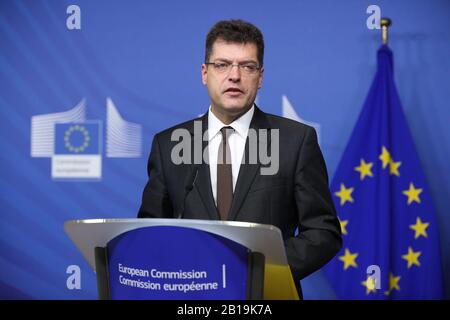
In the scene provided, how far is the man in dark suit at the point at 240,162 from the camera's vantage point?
6.44ft

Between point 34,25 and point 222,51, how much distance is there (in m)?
2.32

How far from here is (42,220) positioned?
3896 mm

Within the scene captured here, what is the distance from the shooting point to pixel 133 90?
3863mm

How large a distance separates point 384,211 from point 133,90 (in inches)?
72.9

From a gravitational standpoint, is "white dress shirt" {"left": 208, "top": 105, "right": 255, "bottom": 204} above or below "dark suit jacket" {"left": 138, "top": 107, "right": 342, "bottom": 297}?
above

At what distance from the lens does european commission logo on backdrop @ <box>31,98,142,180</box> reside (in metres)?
3.85

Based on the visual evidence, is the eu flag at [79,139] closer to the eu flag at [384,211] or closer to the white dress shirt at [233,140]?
the eu flag at [384,211]

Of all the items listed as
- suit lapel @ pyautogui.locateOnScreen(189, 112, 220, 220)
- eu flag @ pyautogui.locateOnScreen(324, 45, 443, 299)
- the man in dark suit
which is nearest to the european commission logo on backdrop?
eu flag @ pyautogui.locateOnScreen(324, 45, 443, 299)

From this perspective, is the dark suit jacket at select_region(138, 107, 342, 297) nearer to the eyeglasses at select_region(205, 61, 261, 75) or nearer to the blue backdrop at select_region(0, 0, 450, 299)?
the eyeglasses at select_region(205, 61, 261, 75)

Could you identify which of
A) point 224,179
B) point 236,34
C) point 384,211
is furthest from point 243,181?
point 384,211

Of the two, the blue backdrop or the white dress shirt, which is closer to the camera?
the white dress shirt

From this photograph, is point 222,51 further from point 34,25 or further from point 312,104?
point 34,25

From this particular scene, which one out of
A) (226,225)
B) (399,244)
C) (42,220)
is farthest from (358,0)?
(226,225)

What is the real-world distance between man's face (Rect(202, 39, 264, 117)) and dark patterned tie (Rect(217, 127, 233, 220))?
4.4 inches
